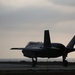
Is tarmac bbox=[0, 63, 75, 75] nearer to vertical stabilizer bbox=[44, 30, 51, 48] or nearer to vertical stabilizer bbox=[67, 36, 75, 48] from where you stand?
vertical stabilizer bbox=[44, 30, 51, 48]

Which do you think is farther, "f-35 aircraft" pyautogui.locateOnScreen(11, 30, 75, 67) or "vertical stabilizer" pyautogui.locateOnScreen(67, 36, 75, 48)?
"vertical stabilizer" pyautogui.locateOnScreen(67, 36, 75, 48)

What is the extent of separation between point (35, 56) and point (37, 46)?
9.44ft

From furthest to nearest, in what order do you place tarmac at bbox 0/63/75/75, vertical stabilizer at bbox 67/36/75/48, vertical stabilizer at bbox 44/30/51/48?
vertical stabilizer at bbox 67/36/75/48 < vertical stabilizer at bbox 44/30/51/48 < tarmac at bbox 0/63/75/75

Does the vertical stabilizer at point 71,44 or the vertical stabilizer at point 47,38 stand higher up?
the vertical stabilizer at point 47,38

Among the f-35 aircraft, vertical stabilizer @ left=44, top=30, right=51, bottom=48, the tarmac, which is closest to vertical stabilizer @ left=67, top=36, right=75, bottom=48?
the f-35 aircraft

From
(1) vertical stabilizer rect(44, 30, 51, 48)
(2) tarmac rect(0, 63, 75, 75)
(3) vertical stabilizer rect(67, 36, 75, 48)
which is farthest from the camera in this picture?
(3) vertical stabilizer rect(67, 36, 75, 48)
